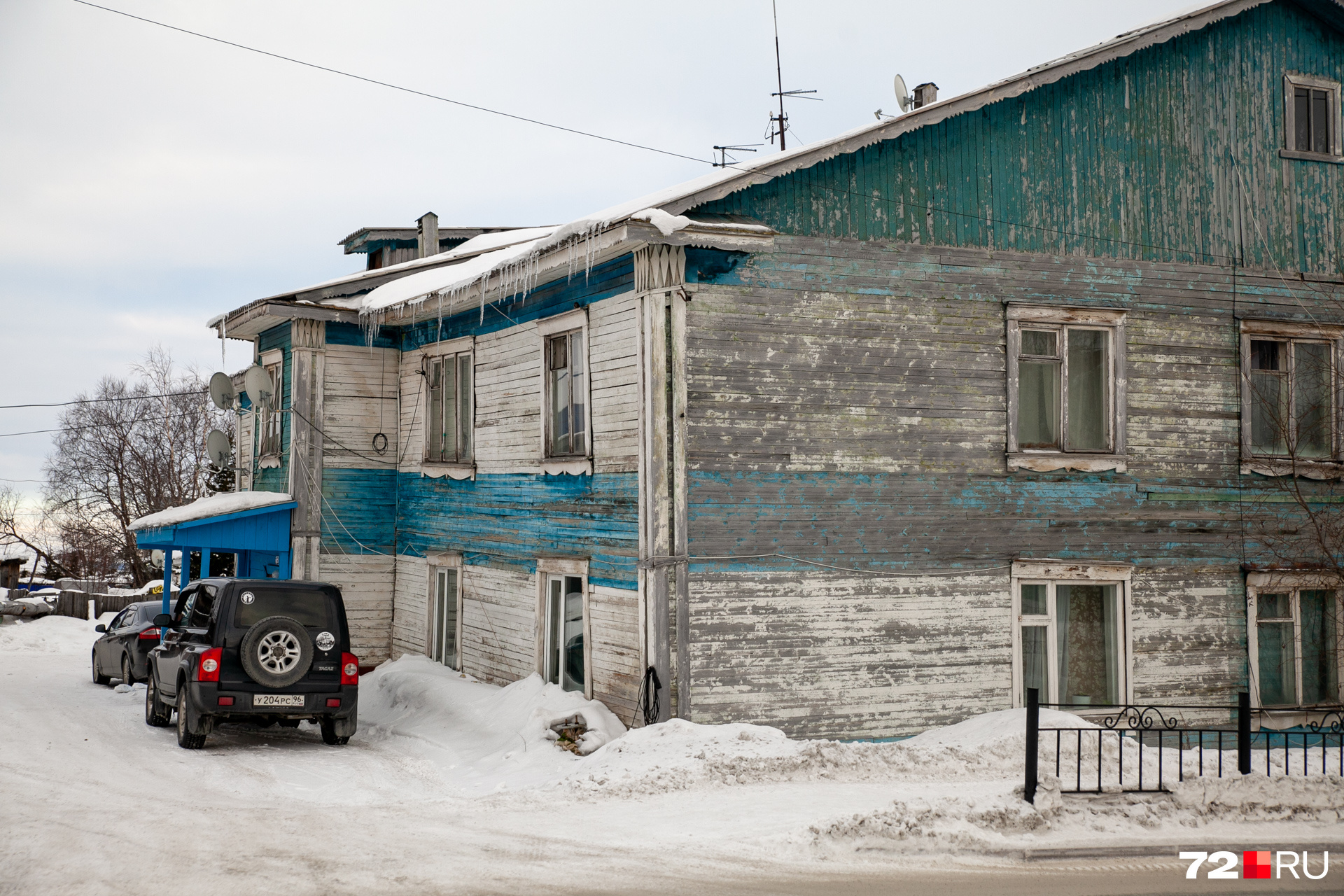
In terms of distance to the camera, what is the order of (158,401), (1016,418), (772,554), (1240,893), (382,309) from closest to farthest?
(1240,893)
(772,554)
(1016,418)
(382,309)
(158,401)

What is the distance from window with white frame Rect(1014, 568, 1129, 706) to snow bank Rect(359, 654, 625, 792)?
4749mm

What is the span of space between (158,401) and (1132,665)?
4850 cm

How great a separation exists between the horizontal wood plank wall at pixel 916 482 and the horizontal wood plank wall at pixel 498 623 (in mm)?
3652

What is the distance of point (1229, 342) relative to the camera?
45.5 ft

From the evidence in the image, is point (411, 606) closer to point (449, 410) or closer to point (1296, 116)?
point (449, 410)

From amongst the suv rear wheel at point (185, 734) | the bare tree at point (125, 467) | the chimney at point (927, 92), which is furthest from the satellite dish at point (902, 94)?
the bare tree at point (125, 467)

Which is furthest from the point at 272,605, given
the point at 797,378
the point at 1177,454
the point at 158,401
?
the point at 158,401

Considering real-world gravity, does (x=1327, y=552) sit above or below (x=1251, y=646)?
above

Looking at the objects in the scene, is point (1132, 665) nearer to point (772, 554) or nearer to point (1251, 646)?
point (1251, 646)

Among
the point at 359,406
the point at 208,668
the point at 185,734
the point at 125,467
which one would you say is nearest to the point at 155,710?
the point at 185,734

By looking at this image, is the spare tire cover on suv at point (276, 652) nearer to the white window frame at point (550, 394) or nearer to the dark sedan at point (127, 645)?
the white window frame at point (550, 394)

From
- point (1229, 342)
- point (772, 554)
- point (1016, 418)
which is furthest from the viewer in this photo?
point (1229, 342)

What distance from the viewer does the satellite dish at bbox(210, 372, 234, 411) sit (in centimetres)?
2036

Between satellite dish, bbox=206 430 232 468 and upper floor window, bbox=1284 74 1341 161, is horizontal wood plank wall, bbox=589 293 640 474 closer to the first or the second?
upper floor window, bbox=1284 74 1341 161
